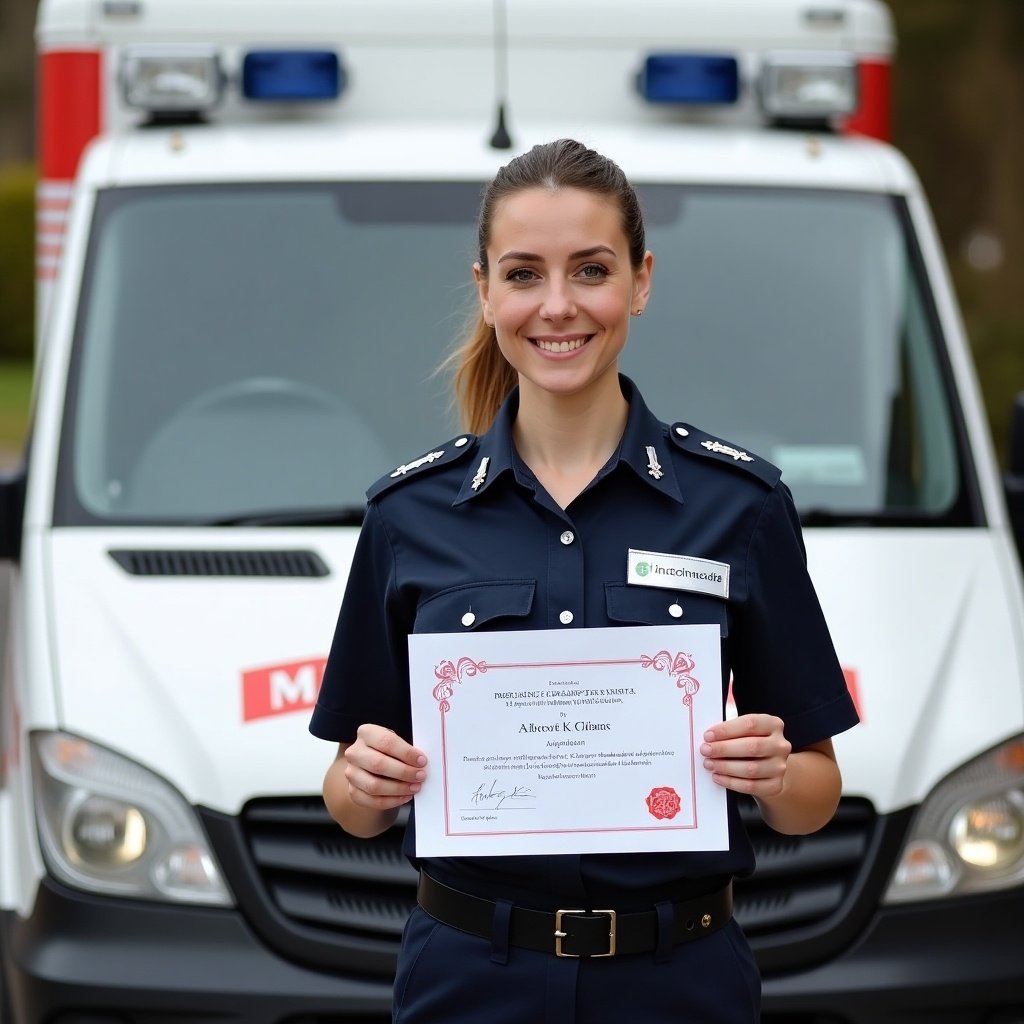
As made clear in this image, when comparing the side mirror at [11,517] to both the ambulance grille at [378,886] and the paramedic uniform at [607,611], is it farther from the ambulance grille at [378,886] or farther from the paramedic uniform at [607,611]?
the paramedic uniform at [607,611]

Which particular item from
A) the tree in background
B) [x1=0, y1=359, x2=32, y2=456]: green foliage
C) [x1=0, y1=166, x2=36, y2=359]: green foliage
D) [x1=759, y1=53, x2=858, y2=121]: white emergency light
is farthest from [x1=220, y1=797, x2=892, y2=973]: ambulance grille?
[x1=0, y1=166, x2=36, y2=359]: green foliage

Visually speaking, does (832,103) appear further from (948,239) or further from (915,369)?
(948,239)

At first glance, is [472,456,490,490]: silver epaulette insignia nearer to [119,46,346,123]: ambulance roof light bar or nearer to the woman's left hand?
the woman's left hand

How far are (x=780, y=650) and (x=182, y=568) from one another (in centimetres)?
176

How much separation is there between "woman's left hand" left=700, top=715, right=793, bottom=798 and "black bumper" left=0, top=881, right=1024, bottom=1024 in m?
1.24

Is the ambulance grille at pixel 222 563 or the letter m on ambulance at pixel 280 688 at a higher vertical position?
the ambulance grille at pixel 222 563

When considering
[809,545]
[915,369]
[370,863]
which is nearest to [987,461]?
[915,369]

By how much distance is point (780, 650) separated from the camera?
2402 mm

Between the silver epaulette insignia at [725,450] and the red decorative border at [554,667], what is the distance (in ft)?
0.87

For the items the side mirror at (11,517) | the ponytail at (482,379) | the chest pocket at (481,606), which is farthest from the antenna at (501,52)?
the chest pocket at (481,606)

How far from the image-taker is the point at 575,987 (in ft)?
7.70

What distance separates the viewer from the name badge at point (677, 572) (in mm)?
2332

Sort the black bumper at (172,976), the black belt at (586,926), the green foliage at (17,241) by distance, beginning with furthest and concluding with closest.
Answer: the green foliage at (17,241)
the black bumper at (172,976)
the black belt at (586,926)

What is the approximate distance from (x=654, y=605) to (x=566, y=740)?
0.64ft
